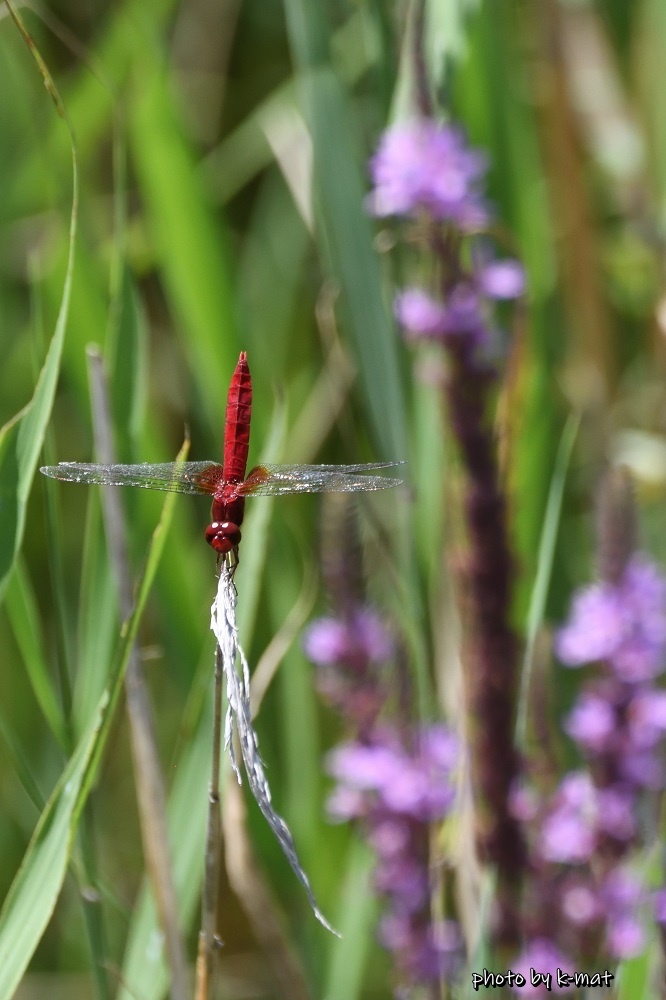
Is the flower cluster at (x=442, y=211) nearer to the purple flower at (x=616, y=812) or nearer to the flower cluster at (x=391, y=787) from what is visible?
the flower cluster at (x=391, y=787)

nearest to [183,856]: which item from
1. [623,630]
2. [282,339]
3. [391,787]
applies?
[391,787]

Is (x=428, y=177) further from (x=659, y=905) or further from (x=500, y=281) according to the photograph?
(x=659, y=905)

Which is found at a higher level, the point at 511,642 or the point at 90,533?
the point at 90,533

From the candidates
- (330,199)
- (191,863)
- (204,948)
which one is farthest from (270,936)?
(330,199)

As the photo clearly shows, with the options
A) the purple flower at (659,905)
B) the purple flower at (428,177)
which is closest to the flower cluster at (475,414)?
the purple flower at (428,177)

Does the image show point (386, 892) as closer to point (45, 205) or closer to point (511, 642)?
point (511, 642)

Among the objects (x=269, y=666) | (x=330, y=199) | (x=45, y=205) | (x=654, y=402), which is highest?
(x=45, y=205)

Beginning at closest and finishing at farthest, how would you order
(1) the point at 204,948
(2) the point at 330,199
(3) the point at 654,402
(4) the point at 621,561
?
(1) the point at 204,948 < (4) the point at 621,561 < (2) the point at 330,199 < (3) the point at 654,402

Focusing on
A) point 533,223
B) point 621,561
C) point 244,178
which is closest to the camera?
point 621,561
